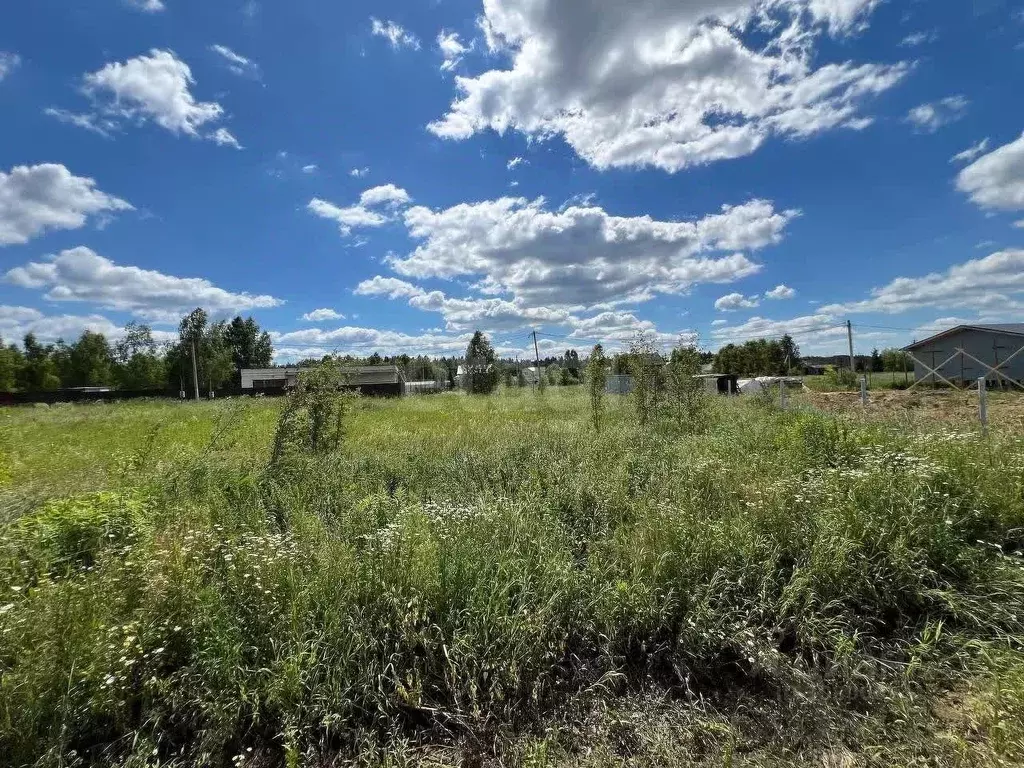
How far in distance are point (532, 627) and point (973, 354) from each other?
3622 cm

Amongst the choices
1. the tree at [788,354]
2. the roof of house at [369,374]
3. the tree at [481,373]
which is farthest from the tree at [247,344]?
the tree at [788,354]

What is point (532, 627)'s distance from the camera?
2920 mm

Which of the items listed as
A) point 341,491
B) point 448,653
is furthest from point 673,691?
point 341,491

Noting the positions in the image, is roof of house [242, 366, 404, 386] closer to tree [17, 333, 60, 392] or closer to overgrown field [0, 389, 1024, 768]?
tree [17, 333, 60, 392]

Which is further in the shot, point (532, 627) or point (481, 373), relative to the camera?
point (481, 373)

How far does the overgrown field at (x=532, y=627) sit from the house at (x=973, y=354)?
26672 millimetres

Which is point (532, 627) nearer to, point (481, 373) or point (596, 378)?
Result: point (596, 378)

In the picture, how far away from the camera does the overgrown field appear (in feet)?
7.92

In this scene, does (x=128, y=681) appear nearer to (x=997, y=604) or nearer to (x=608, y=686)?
(x=608, y=686)

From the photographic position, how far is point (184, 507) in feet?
15.6

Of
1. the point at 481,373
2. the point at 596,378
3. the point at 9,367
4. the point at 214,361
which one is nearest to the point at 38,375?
the point at 9,367

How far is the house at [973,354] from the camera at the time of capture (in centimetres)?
2500

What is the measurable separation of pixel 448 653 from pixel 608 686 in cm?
101

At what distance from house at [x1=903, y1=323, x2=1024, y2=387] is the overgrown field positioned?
26.7m
